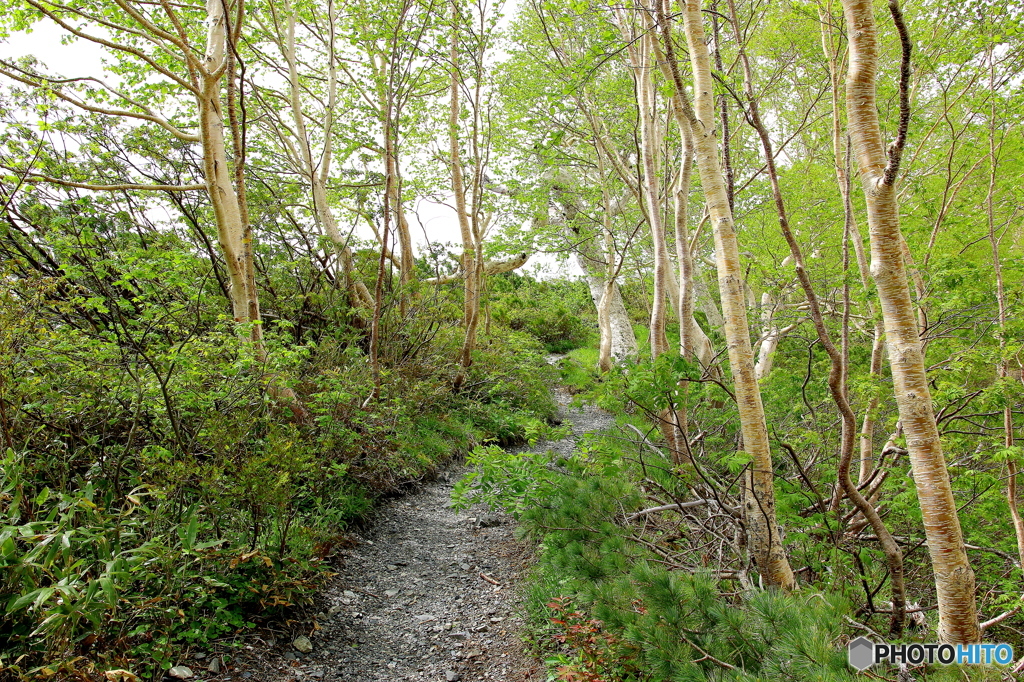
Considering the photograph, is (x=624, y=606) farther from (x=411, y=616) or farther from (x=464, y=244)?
(x=464, y=244)

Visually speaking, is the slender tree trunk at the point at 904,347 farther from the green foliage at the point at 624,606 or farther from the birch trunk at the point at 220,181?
the birch trunk at the point at 220,181

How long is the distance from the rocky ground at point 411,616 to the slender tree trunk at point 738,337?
149 cm

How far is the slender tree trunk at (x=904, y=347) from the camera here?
1.92 m

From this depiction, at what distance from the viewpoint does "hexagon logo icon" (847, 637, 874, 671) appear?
169 cm

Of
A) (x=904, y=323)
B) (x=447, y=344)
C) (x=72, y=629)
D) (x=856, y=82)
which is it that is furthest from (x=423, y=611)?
(x=447, y=344)

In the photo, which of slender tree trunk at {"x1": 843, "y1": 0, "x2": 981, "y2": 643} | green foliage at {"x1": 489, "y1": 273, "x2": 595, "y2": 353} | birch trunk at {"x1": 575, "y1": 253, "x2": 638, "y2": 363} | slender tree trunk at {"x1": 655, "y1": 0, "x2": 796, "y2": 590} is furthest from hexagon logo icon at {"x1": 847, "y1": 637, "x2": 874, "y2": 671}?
green foliage at {"x1": 489, "y1": 273, "x2": 595, "y2": 353}

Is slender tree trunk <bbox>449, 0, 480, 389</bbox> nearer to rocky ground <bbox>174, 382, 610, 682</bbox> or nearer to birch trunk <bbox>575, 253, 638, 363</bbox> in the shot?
birch trunk <bbox>575, 253, 638, 363</bbox>

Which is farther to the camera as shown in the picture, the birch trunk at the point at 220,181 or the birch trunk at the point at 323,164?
the birch trunk at the point at 323,164

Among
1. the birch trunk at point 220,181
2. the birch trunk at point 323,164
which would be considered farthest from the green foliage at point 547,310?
the birch trunk at point 220,181

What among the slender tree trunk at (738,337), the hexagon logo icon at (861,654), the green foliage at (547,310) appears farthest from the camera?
the green foliage at (547,310)

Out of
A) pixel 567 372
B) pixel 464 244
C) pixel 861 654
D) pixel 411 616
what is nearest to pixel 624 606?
pixel 861 654

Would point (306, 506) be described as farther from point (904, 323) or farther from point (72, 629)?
point (904, 323)

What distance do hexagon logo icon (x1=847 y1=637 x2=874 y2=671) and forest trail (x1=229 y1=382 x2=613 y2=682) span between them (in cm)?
174

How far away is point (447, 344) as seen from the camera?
8.73 meters
